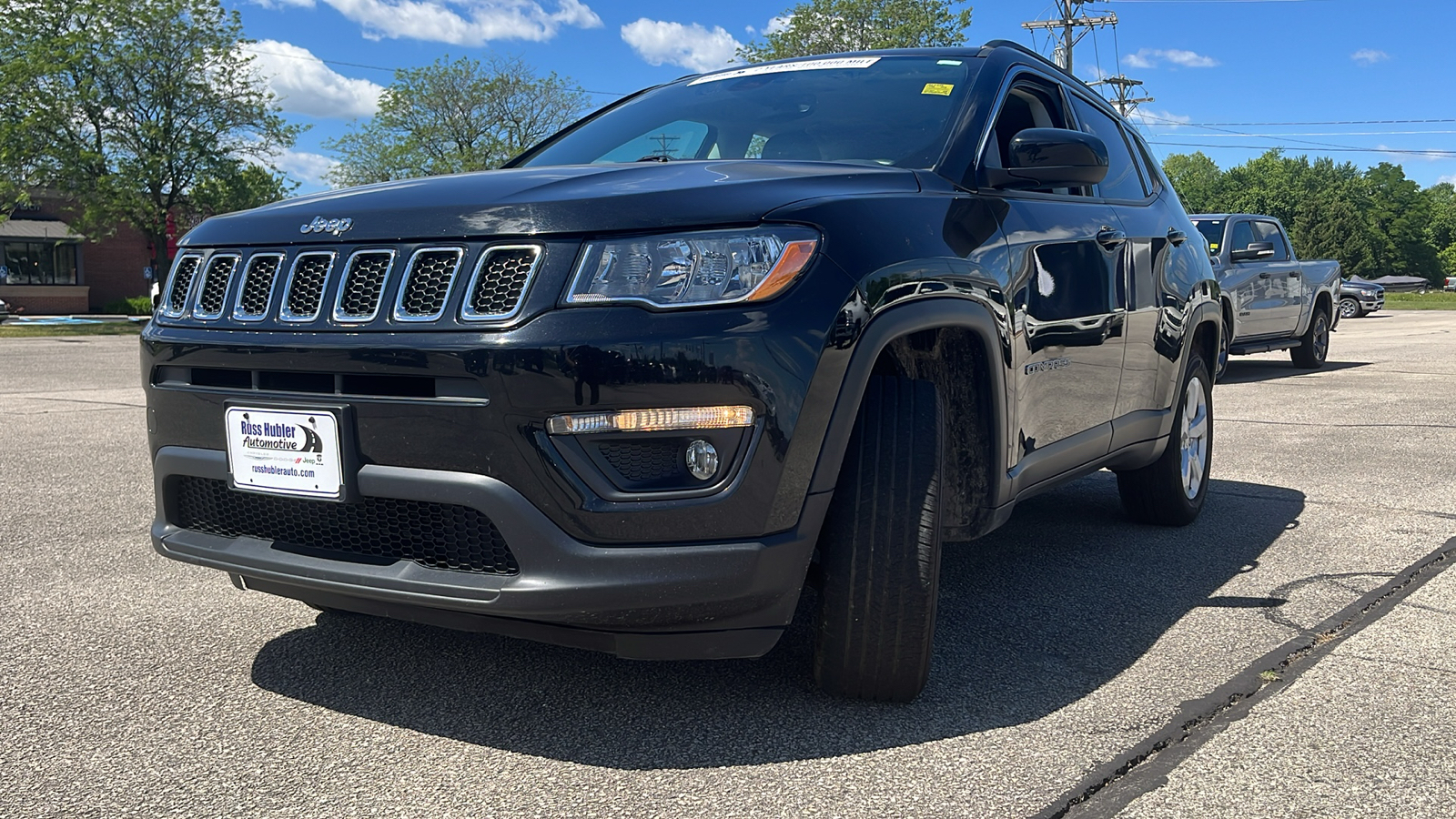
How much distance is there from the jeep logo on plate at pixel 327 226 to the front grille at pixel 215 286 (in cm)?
24

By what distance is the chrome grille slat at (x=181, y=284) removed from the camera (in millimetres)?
2992

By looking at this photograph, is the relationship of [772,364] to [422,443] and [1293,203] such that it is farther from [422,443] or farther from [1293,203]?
[1293,203]

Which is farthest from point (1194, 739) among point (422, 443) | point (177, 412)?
point (177, 412)

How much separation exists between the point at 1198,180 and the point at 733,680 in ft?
550

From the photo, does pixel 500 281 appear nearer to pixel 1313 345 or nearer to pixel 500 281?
pixel 500 281

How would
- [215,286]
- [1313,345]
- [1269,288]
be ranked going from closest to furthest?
[215,286], [1269,288], [1313,345]

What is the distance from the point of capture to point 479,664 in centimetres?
321

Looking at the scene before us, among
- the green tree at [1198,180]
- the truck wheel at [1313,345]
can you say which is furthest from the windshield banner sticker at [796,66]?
the green tree at [1198,180]

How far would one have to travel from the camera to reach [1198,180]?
157125 mm

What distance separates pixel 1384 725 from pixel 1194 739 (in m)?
0.49

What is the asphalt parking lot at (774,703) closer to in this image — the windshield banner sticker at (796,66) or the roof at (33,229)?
the windshield banner sticker at (796,66)

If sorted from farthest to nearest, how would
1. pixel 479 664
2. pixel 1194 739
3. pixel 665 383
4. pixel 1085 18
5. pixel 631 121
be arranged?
pixel 1085 18
pixel 631 121
pixel 479 664
pixel 1194 739
pixel 665 383

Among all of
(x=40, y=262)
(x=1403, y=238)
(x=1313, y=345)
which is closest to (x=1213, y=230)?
(x=1313, y=345)

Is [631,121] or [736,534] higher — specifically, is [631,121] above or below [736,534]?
above
